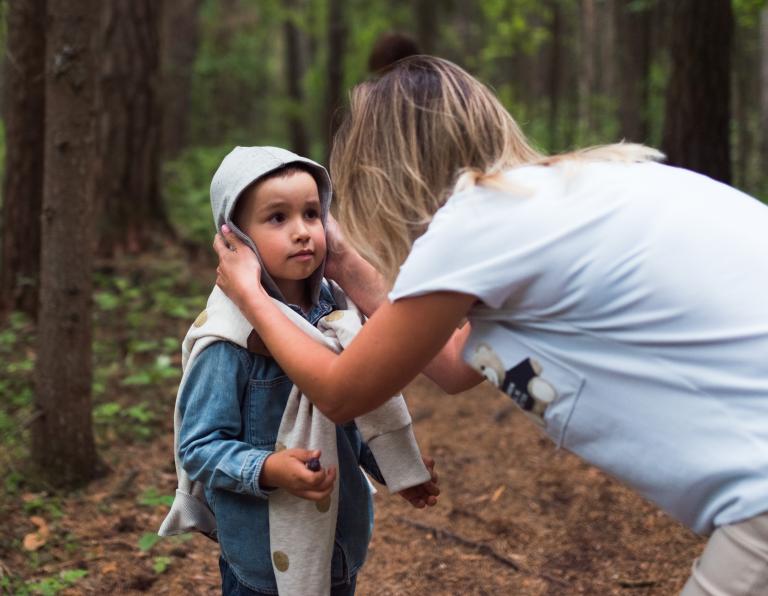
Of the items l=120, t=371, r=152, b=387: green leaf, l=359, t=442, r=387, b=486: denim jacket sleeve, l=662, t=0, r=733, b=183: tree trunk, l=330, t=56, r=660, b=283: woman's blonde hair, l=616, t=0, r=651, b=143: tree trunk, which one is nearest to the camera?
l=330, t=56, r=660, b=283: woman's blonde hair

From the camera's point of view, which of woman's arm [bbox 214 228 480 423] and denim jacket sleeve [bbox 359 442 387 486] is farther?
denim jacket sleeve [bbox 359 442 387 486]

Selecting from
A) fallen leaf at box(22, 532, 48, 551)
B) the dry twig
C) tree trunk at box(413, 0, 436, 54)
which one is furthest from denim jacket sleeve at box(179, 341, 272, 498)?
tree trunk at box(413, 0, 436, 54)

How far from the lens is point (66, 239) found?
3934 mm

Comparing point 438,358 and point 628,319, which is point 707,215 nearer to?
point 628,319

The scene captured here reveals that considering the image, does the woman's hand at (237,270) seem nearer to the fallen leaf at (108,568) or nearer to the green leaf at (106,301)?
the fallen leaf at (108,568)

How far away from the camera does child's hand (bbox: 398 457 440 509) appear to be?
2.37 metres

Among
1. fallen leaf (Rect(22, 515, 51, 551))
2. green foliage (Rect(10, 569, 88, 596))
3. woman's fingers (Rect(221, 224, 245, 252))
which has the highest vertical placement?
woman's fingers (Rect(221, 224, 245, 252))

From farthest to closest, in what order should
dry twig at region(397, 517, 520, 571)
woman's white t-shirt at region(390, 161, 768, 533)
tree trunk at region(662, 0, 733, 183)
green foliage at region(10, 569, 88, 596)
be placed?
1. tree trunk at region(662, 0, 733, 183)
2. dry twig at region(397, 517, 520, 571)
3. green foliage at region(10, 569, 88, 596)
4. woman's white t-shirt at region(390, 161, 768, 533)

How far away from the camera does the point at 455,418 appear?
5852mm

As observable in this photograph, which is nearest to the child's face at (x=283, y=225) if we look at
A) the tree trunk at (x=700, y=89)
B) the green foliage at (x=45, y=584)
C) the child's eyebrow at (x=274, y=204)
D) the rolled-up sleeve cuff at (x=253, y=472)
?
the child's eyebrow at (x=274, y=204)

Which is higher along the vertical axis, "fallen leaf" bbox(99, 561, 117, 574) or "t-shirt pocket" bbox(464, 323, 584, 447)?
"t-shirt pocket" bbox(464, 323, 584, 447)

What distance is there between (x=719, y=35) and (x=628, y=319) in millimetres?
5145

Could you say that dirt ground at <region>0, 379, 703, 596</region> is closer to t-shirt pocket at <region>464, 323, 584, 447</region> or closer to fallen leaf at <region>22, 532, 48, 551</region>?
fallen leaf at <region>22, 532, 48, 551</region>

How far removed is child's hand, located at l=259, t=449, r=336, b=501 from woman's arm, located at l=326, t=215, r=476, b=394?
0.44m
